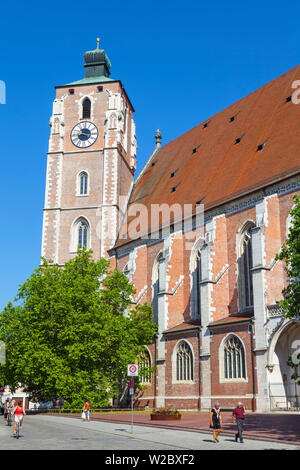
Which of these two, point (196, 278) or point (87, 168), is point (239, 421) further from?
point (87, 168)

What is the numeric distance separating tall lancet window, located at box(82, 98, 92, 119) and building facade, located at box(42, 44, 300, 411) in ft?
0.29

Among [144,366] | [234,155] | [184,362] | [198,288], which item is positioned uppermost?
[234,155]

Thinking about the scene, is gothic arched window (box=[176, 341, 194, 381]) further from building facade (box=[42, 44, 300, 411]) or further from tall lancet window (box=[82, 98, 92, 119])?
tall lancet window (box=[82, 98, 92, 119])

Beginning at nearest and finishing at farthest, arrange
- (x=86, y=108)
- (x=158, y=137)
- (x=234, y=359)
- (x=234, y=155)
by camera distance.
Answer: (x=234, y=359)
(x=234, y=155)
(x=86, y=108)
(x=158, y=137)

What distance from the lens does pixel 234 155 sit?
3412cm

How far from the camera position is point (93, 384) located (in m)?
29.3

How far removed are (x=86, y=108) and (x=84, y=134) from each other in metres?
2.83

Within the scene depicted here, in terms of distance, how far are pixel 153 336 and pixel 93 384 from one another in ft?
17.9

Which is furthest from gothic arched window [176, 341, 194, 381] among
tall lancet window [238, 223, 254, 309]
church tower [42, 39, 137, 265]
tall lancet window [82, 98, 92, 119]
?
tall lancet window [82, 98, 92, 119]

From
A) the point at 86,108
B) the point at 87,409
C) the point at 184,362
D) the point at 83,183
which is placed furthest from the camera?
the point at 86,108

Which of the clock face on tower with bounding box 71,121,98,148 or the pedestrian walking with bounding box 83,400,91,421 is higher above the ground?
the clock face on tower with bounding box 71,121,98,148

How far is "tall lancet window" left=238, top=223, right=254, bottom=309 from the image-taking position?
28891mm

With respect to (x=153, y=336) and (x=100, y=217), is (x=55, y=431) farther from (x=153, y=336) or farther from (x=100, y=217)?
(x=100, y=217)

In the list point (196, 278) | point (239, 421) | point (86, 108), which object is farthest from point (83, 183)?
point (239, 421)
